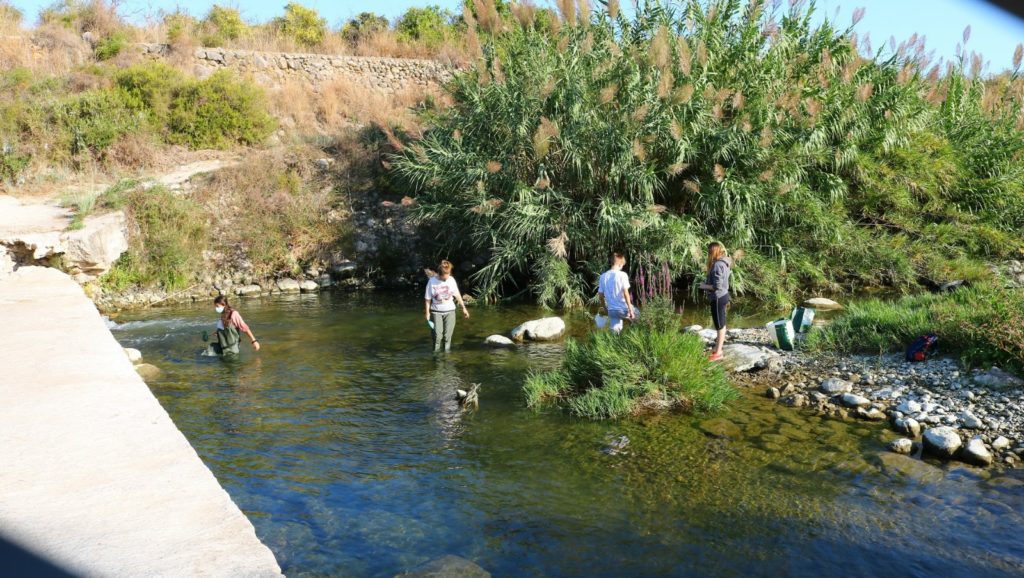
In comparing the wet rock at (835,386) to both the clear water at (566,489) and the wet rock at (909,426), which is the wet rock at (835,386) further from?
the wet rock at (909,426)

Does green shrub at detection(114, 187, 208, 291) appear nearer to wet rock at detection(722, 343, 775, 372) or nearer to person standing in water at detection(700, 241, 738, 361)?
person standing in water at detection(700, 241, 738, 361)

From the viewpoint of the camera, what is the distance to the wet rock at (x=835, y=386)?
8.75 metres

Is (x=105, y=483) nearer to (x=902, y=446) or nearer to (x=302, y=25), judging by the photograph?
(x=902, y=446)

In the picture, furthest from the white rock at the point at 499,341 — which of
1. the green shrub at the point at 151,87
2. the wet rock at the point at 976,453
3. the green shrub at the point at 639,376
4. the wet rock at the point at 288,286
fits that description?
the green shrub at the point at 151,87

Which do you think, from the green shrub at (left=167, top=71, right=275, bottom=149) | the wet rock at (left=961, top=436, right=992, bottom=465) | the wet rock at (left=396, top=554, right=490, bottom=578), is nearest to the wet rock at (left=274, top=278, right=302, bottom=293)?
the green shrub at (left=167, top=71, right=275, bottom=149)

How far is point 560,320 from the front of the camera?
13289 millimetres

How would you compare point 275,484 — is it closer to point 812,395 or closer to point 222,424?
point 222,424

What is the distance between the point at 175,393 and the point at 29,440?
4.70 m

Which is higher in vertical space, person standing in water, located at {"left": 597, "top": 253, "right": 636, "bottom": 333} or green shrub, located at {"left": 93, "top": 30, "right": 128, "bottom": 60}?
green shrub, located at {"left": 93, "top": 30, "right": 128, "bottom": 60}

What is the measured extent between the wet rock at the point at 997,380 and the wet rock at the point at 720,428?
9.36 ft

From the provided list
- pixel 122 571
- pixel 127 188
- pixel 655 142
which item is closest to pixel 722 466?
pixel 122 571

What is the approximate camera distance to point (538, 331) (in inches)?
501

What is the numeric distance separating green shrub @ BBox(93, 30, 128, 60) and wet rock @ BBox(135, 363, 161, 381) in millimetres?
19936

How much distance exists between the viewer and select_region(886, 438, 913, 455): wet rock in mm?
7102
